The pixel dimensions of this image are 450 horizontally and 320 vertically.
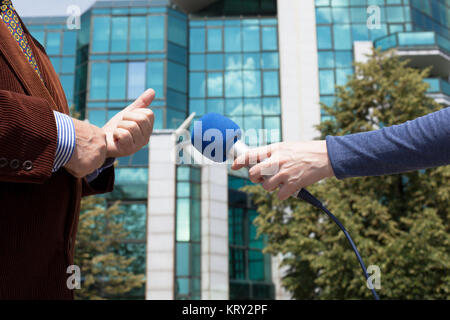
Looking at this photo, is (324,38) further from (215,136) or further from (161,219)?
(215,136)

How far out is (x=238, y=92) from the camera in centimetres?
3325

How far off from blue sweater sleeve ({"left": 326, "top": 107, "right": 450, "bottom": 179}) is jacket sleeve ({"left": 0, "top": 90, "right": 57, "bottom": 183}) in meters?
1.29

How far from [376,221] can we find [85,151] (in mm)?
14153

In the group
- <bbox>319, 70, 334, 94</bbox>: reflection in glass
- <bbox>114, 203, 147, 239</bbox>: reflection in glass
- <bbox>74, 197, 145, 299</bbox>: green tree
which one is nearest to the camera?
<bbox>74, 197, 145, 299</bbox>: green tree

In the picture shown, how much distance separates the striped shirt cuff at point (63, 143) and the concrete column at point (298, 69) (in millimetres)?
30375

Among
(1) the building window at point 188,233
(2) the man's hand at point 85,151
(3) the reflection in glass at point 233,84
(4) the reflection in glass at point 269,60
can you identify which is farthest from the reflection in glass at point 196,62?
(2) the man's hand at point 85,151

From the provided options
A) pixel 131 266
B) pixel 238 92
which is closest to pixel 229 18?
pixel 238 92

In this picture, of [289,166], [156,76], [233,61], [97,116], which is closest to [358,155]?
[289,166]

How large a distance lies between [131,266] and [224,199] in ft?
18.5

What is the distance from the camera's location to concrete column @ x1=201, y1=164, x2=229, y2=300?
2588 cm

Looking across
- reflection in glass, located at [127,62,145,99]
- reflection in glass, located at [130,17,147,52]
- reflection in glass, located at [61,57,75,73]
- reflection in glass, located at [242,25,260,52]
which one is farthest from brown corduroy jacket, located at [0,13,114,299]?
reflection in glass, located at [61,57,75,73]

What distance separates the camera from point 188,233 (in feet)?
86.4

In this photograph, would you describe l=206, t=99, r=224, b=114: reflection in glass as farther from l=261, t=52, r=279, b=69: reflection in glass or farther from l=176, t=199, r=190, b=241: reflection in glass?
l=176, t=199, r=190, b=241: reflection in glass

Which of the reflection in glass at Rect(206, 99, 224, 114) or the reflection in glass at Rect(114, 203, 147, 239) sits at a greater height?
the reflection in glass at Rect(206, 99, 224, 114)
